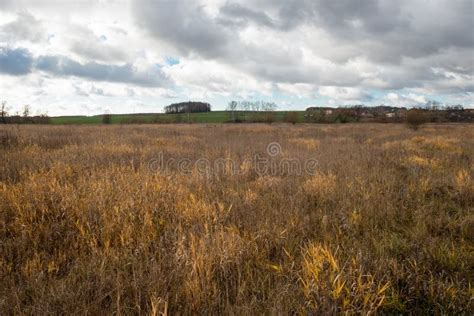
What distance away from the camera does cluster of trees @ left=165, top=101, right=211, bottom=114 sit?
404ft

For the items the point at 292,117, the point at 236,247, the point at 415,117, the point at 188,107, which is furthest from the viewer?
the point at 188,107

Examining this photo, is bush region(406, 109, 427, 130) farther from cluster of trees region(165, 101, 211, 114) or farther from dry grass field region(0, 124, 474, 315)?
cluster of trees region(165, 101, 211, 114)

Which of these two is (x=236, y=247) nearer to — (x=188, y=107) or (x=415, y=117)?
(x=415, y=117)

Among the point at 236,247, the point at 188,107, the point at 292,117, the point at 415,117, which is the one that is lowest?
the point at 236,247

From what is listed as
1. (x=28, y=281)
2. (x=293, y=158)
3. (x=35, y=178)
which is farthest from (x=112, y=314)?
(x=293, y=158)

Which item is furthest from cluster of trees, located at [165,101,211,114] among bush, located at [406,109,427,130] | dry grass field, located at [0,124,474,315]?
dry grass field, located at [0,124,474,315]

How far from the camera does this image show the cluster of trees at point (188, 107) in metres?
123

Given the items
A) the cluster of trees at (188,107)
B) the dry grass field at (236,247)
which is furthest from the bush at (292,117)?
the cluster of trees at (188,107)

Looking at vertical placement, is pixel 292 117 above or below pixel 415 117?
above

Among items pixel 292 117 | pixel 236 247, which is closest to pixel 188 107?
pixel 292 117

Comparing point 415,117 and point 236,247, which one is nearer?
point 236,247

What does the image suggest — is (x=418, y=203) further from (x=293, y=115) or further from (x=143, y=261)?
(x=293, y=115)

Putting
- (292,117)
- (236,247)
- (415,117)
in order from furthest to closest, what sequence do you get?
(292,117), (415,117), (236,247)

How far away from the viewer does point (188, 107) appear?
126 metres
